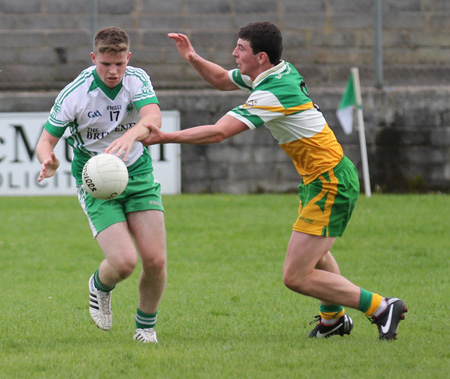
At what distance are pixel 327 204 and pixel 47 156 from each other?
6.56 ft

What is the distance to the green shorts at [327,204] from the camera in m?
6.04

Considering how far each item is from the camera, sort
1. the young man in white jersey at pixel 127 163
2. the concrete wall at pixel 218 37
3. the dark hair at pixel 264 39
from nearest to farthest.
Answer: the dark hair at pixel 264 39 < the young man in white jersey at pixel 127 163 < the concrete wall at pixel 218 37

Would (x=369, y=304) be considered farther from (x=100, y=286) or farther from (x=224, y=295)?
(x=224, y=295)

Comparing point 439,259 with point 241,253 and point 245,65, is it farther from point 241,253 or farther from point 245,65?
point 245,65

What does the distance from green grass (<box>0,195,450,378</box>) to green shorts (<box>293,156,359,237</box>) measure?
0.82 m

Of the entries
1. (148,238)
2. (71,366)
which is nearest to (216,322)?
(148,238)

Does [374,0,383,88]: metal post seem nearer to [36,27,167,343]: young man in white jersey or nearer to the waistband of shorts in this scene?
the waistband of shorts

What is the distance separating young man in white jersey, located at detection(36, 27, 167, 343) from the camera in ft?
19.7

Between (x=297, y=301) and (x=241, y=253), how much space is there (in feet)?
9.87

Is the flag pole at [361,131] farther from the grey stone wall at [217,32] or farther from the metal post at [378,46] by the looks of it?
the grey stone wall at [217,32]

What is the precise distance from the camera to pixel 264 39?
232 inches

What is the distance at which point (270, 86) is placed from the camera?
5852 millimetres

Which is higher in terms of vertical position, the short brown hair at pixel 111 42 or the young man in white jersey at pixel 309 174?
the short brown hair at pixel 111 42

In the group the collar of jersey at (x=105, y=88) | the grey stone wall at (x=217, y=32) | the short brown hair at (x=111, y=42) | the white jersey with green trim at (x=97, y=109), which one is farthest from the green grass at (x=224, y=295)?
the grey stone wall at (x=217, y=32)
